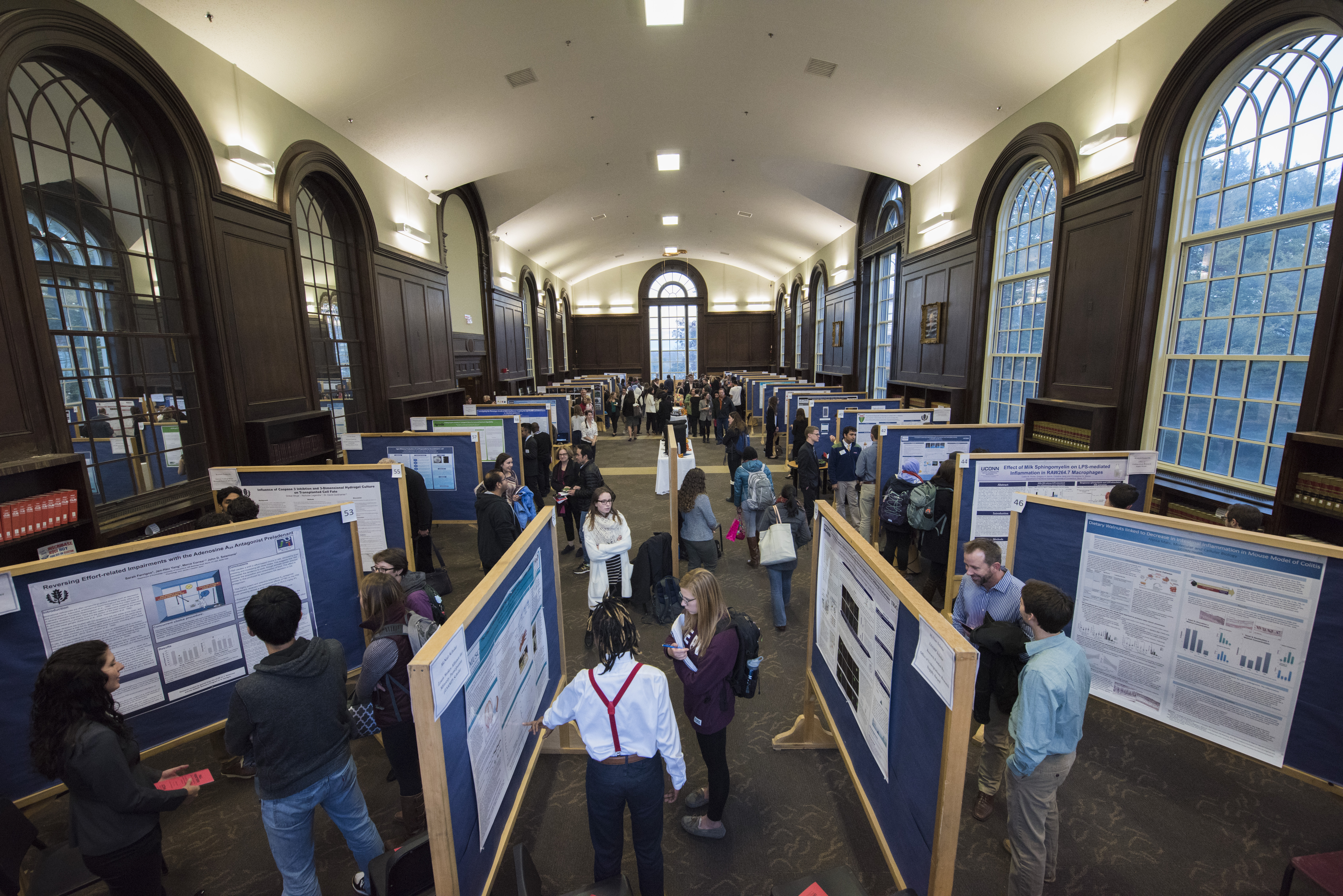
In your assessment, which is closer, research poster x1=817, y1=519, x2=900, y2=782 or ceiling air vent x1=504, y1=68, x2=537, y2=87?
research poster x1=817, y1=519, x2=900, y2=782

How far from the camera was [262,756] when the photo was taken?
1.82m

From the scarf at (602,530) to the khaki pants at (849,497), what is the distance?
3.16 metres

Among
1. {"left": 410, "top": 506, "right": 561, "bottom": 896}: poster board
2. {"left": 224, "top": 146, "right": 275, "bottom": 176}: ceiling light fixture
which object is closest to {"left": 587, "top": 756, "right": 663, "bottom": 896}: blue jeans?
{"left": 410, "top": 506, "right": 561, "bottom": 896}: poster board

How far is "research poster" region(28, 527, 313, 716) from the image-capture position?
87.1 inches

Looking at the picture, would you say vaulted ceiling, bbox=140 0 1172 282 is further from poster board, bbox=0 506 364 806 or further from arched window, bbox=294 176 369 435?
poster board, bbox=0 506 364 806

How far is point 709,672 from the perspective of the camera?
7.66 feet

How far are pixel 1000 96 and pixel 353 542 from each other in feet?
29.0

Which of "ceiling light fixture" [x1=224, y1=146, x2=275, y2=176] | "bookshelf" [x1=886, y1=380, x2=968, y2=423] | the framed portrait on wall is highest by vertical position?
"ceiling light fixture" [x1=224, y1=146, x2=275, y2=176]

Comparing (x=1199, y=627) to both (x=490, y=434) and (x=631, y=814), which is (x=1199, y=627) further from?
(x=490, y=434)

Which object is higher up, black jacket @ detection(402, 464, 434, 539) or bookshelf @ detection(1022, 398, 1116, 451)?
bookshelf @ detection(1022, 398, 1116, 451)

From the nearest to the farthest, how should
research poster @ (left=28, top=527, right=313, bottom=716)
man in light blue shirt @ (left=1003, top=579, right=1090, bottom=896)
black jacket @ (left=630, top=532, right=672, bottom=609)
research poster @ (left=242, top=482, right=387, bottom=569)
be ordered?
1. man in light blue shirt @ (left=1003, top=579, right=1090, bottom=896)
2. research poster @ (left=28, top=527, right=313, bottom=716)
3. research poster @ (left=242, top=482, right=387, bottom=569)
4. black jacket @ (left=630, top=532, right=672, bottom=609)

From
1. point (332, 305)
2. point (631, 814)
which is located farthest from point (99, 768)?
point (332, 305)

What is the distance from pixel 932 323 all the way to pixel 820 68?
450 cm

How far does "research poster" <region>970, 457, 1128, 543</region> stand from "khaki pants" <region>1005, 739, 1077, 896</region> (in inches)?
90.7
